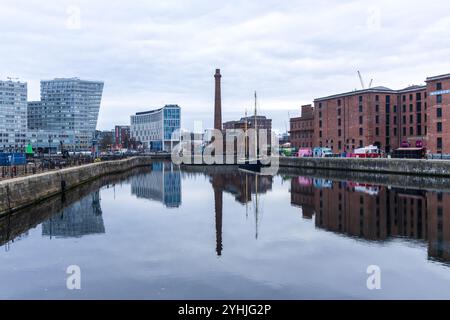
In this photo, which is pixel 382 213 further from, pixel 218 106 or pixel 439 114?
pixel 218 106

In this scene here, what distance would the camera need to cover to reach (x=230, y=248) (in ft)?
69.1

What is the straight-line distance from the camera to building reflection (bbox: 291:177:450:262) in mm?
23859

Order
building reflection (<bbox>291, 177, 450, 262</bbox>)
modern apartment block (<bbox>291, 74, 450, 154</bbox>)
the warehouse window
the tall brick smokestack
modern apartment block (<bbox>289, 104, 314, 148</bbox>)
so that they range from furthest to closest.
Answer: modern apartment block (<bbox>289, 104, 314, 148</bbox>) < the tall brick smokestack < modern apartment block (<bbox>291, 74, 450, 154</bbox>) < the warehouse window < building reflection (<bbox>291, 177, 450, 262</bbox>)

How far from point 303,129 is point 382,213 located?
295 feet

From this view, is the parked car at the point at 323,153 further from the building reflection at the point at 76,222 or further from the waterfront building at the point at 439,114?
the building reflection at the point at 76,222

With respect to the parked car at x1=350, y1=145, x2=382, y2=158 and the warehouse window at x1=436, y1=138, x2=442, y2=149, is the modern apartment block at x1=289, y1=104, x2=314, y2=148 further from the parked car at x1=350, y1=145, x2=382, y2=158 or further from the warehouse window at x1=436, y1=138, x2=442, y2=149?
the warehouse window at x1=436, y1=138, x2=442, y2=149

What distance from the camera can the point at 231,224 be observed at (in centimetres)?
2794

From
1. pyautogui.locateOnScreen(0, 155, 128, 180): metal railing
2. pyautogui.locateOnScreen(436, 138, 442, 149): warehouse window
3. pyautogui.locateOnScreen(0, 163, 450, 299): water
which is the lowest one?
pyautogui.locateOnScreen(0, 163, 450, 299): water

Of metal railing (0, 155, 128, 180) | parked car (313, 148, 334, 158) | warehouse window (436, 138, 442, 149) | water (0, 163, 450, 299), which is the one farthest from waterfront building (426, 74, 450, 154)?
metal railing (0, 155, 128, 180)

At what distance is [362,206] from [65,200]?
27054 millimetres

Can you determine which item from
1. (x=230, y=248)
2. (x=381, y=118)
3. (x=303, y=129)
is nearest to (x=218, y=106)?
(x=303, y=129)

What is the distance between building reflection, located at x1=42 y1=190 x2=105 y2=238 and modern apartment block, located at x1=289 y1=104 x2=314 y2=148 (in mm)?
88642

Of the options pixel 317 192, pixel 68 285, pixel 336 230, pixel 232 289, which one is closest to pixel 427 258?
pixel 336 230
